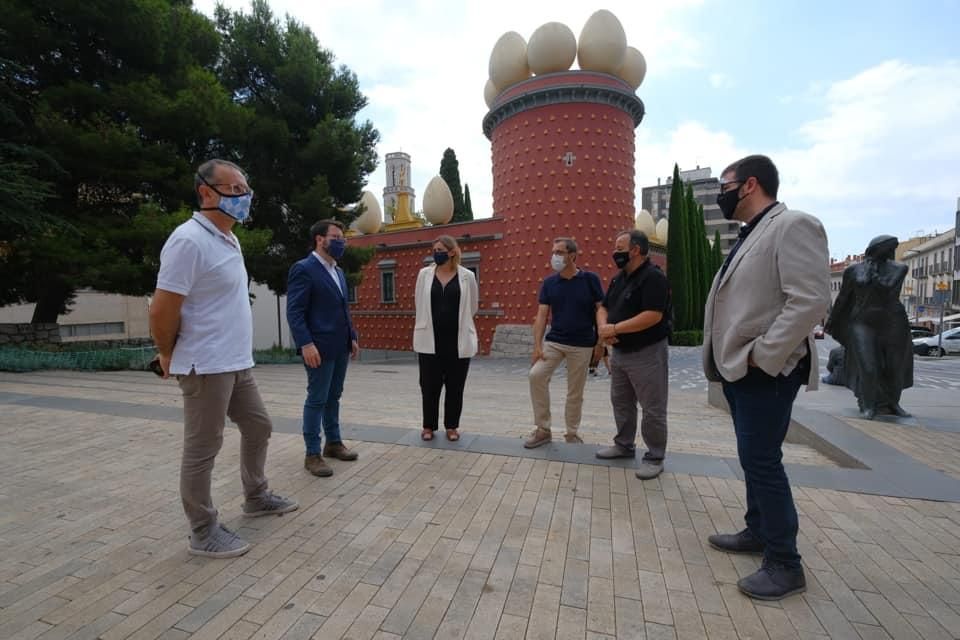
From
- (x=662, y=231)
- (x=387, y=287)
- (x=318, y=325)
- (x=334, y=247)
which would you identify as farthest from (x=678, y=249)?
(x=318, y=325)

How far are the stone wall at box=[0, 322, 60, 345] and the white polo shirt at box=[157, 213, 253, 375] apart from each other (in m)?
14.3

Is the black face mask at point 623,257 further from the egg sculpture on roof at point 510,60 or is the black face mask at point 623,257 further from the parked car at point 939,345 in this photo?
the parked car at point 939,345

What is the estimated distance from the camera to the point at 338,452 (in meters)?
4.04

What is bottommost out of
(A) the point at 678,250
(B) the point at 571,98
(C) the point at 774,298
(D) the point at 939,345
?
(D) the point at 939,345

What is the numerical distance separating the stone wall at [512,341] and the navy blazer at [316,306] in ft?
49.7

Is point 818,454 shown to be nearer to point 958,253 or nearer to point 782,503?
point 782,503

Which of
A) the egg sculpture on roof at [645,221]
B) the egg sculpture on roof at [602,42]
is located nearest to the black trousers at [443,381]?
the egg sculpture on roof at [602,42]

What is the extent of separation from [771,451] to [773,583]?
602 mm

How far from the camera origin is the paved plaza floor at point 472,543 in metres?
2.04

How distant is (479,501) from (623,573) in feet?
3.66

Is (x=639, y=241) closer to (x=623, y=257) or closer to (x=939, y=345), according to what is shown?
(x=623, y=257)

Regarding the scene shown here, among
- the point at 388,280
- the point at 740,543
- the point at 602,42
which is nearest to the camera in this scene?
the point at 740,543

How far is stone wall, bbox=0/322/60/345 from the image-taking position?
12266mm

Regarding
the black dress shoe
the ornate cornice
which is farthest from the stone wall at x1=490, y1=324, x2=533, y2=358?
the black dress shoe
